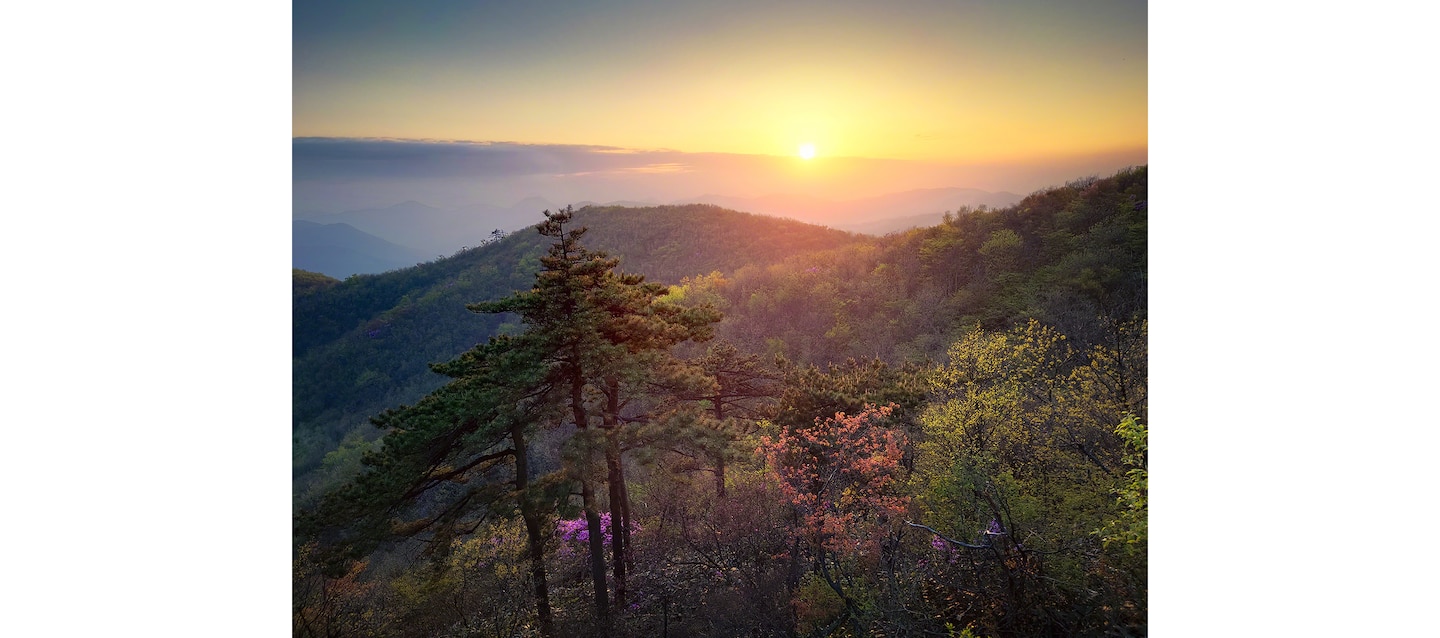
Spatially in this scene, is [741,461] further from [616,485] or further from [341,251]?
[341,251]

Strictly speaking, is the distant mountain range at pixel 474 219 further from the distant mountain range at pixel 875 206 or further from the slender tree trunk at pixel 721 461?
the slender tree trunk at pixel 721 461

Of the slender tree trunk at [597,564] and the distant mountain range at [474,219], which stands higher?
the distant mountain range at [474,219]

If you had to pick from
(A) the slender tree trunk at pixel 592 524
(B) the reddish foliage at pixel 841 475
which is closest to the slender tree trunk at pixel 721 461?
(B) the reddish foliage at pixel 841 475

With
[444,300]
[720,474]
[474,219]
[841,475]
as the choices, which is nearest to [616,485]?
[720,474]

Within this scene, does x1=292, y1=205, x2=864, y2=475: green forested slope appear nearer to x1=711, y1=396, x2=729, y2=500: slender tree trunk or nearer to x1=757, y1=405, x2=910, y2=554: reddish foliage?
x1=711, y1=396, x2=729, y2=500: slender tree trunk

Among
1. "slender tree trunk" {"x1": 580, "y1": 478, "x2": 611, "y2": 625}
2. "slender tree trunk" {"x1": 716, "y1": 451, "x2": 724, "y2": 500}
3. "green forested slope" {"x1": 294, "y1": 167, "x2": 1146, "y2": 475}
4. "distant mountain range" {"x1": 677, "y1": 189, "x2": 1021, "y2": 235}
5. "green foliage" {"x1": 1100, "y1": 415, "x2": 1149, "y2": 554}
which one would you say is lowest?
"slender tree trunk" {"x1": 580, "y1": 478, "x2": 611, "y2": 625}

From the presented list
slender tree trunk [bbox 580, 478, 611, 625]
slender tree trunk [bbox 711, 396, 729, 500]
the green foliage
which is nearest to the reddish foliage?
slender tree trunk [bbox 711, 396, 729, 500]
